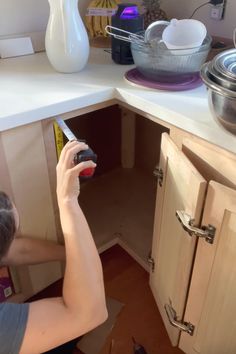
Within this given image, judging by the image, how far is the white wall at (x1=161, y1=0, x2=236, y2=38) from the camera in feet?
3.90

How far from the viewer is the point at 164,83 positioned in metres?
0.96

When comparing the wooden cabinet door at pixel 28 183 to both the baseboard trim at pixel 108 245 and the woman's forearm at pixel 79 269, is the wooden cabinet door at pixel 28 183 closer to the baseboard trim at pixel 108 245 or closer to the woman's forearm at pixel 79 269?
the woman's forearm at pixel 79 269

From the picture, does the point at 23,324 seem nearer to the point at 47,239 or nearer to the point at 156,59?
the point at 47,239

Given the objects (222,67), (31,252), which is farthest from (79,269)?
(222,67)

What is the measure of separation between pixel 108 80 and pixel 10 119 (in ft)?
1.17

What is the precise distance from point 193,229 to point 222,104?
0.98 ft

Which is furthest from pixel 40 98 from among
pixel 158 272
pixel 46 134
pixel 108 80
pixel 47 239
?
pixel 158 272

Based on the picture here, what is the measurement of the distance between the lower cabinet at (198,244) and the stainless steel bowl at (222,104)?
6 centimetres

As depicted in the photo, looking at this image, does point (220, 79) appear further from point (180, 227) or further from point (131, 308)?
point (131, 308)

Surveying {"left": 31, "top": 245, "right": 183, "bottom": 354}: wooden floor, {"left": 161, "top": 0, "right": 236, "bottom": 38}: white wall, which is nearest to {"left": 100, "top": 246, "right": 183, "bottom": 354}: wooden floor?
{"left": 31, "top": 245, "right": 183, "bottom": 354}: wooden floor

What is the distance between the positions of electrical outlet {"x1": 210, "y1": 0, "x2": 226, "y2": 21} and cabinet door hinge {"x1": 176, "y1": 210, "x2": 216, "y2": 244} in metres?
0.82

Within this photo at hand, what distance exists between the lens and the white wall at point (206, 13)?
46.8 inches

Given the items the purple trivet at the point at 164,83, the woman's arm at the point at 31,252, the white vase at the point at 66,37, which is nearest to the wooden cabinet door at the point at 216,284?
the purple trivet at the point at 164,83

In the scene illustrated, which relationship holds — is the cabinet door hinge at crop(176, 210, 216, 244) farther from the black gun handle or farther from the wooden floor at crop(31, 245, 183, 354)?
the wooden floor at crop(31, 245, 183, 354)
